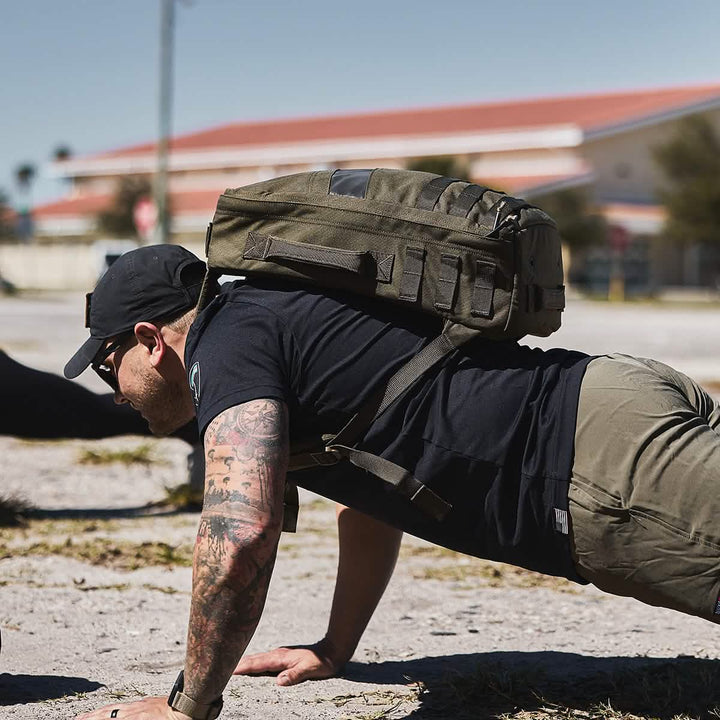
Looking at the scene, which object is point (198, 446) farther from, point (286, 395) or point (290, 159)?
point (290, 159)

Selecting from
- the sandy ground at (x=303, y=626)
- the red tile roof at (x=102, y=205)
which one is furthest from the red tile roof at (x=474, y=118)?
the sandy ground at (x=303, y=626)

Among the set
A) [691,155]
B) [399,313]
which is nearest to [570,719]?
[399,313]

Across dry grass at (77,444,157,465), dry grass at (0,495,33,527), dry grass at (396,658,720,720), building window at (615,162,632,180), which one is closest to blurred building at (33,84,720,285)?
building window at (615,162,632,180)

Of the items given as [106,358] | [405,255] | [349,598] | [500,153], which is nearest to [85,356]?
[106,358]

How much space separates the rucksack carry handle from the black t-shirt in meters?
0.09

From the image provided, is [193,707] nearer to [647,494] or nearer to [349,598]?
[349,598]

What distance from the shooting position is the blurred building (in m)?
48.9

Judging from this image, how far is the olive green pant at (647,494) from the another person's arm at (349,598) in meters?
0.78

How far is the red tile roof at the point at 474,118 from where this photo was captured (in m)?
52.8

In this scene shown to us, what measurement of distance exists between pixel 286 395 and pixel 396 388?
0.79ft

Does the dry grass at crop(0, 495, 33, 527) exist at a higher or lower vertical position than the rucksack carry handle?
lower

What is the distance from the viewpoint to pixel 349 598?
3.35 m

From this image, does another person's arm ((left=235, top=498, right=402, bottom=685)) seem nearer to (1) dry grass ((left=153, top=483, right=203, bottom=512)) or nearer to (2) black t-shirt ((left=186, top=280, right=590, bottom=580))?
(2) black t-shirt ((left=186, top=280, right=590, bottom=580))

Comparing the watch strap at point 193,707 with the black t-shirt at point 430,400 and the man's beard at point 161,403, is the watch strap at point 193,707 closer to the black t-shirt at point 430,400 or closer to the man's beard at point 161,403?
the black t-shirt at point 430,400
